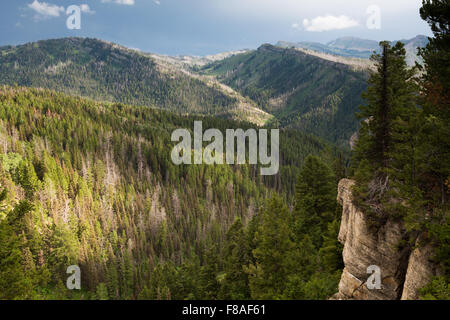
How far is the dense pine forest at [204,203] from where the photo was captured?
63.4ft

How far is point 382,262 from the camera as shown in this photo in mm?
19828

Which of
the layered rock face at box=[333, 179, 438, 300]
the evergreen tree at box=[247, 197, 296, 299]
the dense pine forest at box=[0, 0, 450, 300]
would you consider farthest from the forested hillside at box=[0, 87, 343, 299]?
the layered rock face at box=[333, 179, 438, 300]

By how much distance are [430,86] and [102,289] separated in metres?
107

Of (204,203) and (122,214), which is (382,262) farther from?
(204,203)

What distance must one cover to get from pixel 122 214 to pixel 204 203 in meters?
51.2

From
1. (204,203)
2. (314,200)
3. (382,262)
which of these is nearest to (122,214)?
(204,203)

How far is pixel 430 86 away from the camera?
71.0 feet

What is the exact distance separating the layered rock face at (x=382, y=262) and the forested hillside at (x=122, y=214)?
13.2 ft

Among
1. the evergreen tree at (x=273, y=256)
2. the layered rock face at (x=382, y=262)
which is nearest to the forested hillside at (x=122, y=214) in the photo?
the evergreen tree at (x=273, y=256)

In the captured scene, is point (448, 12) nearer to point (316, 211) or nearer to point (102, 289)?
point (316, 211)

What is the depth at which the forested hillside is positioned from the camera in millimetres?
42594

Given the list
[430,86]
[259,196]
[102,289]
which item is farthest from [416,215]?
[259,196]

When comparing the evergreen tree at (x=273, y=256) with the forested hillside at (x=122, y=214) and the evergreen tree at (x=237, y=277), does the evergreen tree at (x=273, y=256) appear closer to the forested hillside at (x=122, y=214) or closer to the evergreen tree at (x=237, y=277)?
the forested hillside at (x=122, y=214)

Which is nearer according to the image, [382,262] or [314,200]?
[382,262]
